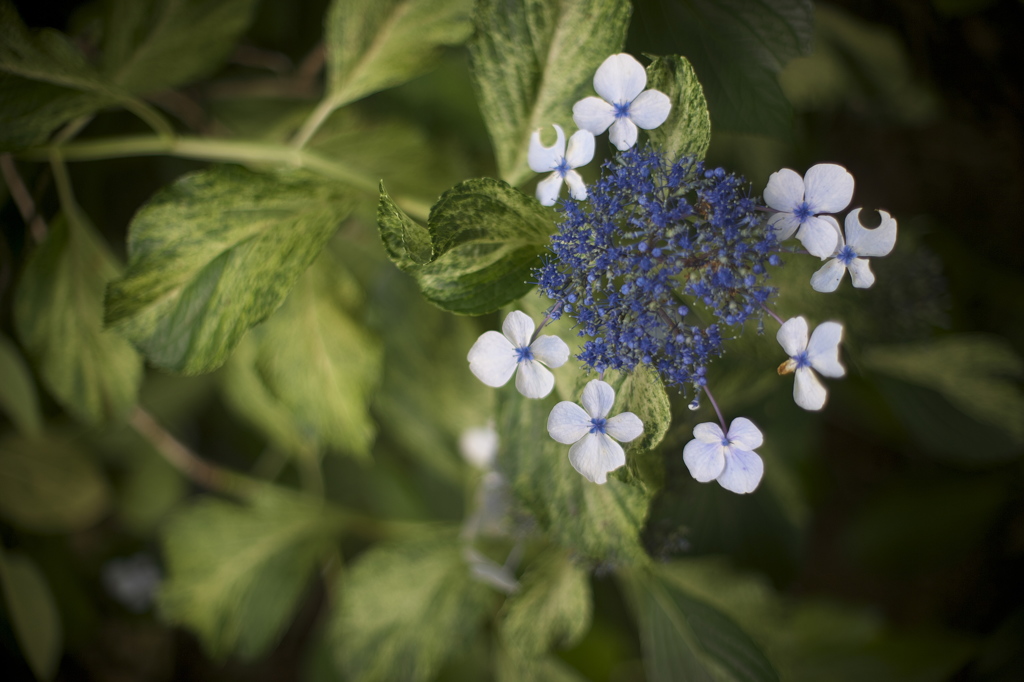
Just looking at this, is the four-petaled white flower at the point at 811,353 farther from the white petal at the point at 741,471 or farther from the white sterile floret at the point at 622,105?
the white sterile floret at the point at 622,105

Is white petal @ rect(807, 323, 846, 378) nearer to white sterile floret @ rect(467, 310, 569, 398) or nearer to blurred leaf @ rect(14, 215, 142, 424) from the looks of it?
white sterile floret @ rect(467, 310, 569, 398)

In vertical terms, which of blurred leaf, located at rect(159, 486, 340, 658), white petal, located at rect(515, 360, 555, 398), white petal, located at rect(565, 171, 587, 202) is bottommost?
blurred leaf, located at rect(159, 486, 340, 658)

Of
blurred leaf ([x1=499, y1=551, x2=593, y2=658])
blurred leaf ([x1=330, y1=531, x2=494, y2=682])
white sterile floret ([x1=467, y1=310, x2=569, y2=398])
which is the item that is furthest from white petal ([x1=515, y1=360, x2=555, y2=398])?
blurred leaf ([x1=330, y1=531, x2=494, y2=682])

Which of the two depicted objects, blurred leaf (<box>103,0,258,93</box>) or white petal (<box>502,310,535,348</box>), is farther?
blurred leaf (<box>103,0,258,93</box>)

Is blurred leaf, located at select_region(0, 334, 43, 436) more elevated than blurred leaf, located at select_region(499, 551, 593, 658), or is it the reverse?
blurred leaf, located at select_region(0, 334, 43, 436)

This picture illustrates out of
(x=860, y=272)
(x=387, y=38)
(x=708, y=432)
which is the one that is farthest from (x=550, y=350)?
(x=387, y=38)

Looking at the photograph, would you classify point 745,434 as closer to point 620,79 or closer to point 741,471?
point 741,471
